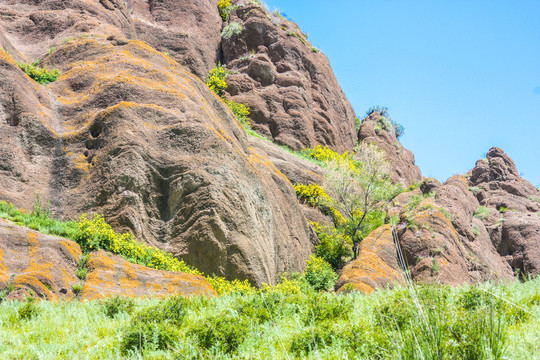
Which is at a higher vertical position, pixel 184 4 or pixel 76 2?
pixel 184 4

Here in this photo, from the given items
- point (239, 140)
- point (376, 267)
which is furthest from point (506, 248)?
point (239, 140)

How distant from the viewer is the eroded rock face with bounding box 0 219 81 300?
7.80m

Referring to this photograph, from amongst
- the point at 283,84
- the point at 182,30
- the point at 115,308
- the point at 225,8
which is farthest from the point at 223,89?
the point at 115,308

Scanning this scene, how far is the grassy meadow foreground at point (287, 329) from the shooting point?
2.94 m

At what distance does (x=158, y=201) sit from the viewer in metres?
13.5

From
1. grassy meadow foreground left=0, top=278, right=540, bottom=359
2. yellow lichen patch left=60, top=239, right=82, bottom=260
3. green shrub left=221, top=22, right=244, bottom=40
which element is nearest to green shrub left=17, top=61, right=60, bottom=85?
yellow lichen patch left=60, top=239, right=82, bottom=260

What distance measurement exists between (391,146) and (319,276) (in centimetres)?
3542

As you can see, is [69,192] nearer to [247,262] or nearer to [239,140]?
[247,262]

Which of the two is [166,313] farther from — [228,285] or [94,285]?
[228,285]

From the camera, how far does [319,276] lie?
1894 centimetres

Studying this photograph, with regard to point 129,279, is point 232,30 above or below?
above

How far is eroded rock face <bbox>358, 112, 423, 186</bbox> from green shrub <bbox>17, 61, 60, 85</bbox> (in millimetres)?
36526

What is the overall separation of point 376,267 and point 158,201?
366 inches

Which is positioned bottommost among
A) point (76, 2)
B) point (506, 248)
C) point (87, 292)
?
point (87, 292)
